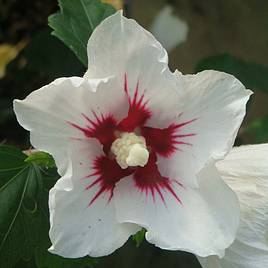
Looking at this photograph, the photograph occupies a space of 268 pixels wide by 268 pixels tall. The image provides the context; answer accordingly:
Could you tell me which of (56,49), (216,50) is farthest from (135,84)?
(216,50)

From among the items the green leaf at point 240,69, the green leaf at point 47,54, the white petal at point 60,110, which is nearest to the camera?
the white petal at point 60,110

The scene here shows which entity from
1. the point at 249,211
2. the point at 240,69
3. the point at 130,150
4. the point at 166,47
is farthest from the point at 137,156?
the point at 166,47

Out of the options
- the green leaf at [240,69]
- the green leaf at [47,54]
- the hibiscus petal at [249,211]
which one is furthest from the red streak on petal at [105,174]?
the green leaf at [47,54]

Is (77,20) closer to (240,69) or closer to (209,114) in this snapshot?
(209,114)

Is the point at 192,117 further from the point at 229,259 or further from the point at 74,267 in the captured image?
the point at 74,267

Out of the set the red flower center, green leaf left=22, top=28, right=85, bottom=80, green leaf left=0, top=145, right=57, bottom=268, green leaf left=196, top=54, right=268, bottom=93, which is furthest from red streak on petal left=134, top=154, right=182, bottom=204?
green leaf left=22, top=28, right=85, bottom=80

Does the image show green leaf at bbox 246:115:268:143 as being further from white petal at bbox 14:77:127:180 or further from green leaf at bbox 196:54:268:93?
white petal at bbox 14:77:127:180

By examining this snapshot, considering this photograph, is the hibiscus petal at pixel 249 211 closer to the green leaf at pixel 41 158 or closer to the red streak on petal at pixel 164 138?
the red streak on petal at pixel 164 138
